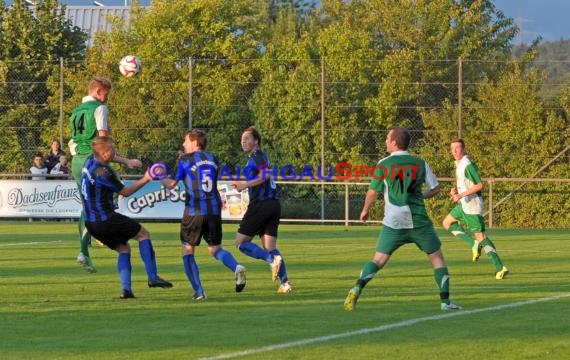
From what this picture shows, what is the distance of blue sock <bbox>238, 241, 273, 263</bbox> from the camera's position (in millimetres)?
13231

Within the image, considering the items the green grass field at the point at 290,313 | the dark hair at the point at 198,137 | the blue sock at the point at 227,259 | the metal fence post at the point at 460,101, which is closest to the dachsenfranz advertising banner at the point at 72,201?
the metal fence post at the point at 460,101

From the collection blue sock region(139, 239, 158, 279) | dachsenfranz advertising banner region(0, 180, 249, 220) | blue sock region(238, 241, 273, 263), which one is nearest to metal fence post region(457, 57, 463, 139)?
dachsenfranz advertising banner region(0, 180, 249, 220)

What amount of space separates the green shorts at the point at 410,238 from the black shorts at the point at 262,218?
8.12 feet

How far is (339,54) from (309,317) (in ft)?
87.3

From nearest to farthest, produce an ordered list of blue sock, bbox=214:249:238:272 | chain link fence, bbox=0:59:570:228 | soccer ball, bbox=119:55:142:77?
blue sock, bbox=214:249:238:272
soccer ball, bbox=119:55:142:77
chain link fence, bbox=0:59:570:228

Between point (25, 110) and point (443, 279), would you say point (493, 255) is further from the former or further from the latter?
point (25, 110)

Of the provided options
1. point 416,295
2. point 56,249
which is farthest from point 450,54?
point 416,295

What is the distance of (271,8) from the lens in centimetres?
8969

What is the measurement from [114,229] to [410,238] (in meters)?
2.97

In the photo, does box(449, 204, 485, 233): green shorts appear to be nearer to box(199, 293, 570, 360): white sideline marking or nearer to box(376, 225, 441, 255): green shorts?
box(199, 293, 570, 360): white sideline marking

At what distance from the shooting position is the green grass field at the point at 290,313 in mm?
8984

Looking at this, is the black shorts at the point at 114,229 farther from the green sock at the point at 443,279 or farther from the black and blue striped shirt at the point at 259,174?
the green sock at the point at 443,279

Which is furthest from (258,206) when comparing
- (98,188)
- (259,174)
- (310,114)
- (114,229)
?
(310,114)

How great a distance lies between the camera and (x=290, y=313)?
36.4 feet
